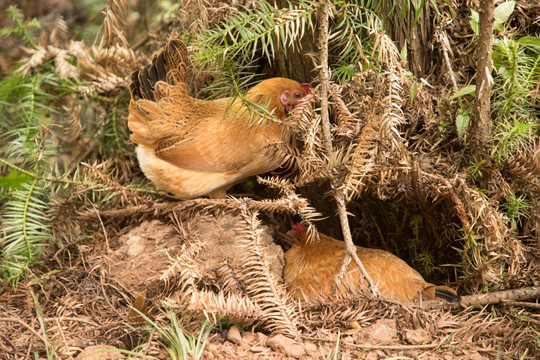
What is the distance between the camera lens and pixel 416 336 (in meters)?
2.25

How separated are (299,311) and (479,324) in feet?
3.08

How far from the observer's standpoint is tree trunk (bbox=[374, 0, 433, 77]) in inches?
111

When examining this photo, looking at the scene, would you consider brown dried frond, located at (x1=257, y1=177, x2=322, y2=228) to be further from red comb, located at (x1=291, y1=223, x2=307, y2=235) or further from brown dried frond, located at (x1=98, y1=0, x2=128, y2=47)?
brown dried frond, located at (x1=98, y1=0, x2=128, y2=47)

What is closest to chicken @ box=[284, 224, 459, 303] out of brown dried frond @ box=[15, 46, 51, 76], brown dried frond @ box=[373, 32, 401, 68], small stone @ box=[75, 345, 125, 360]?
small stone @ box=[75, 345, 125, 360]

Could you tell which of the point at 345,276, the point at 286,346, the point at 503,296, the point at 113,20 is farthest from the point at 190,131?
the point at 503,296

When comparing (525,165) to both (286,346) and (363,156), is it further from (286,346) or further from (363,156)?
(286,346)

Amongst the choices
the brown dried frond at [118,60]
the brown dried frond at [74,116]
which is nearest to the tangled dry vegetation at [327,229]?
the brown dried frond at [74,116]

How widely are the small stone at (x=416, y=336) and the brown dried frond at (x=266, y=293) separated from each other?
55cm

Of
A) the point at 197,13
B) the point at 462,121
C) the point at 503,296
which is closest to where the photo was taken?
the point at 503,296

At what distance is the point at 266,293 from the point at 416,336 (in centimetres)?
78

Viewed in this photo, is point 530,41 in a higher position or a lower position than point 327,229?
higher

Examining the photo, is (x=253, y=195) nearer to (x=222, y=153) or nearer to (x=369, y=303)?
(x=222, y=153)

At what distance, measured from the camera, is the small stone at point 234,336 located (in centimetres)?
225

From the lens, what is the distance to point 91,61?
3850 millimetres
